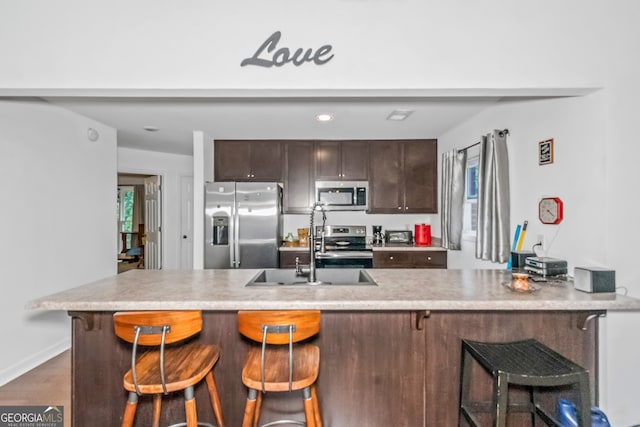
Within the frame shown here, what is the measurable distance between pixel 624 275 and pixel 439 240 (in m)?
2.39

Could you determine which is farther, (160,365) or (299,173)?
(299,173)

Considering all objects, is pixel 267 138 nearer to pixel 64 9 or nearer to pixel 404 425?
pixel 64 9

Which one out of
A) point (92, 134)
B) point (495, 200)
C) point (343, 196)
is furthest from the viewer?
point (343, 196)

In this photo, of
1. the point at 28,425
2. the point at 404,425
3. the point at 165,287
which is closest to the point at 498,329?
the point at 404,425

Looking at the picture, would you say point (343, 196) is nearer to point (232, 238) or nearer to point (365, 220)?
point (365, 220)

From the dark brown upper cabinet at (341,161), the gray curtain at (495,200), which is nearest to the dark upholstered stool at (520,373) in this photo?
the gray curtain at (495,200)

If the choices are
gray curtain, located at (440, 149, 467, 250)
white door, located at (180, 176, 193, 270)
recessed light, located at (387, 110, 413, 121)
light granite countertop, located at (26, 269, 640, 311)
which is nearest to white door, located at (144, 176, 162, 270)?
white door, located at (180, 176, 193, 270)

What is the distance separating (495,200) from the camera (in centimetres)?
269

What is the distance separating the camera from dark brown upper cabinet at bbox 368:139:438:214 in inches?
169

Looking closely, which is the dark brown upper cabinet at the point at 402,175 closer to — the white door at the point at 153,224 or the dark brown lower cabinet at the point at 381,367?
the dark brown lower cabinet at the point at 381,367

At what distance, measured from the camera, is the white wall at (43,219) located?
2.70 metres

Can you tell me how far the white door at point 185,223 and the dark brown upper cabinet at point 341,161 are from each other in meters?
2.53

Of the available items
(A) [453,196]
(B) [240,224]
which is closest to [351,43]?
(A) [453,196]

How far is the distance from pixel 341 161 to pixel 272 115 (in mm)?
1327
